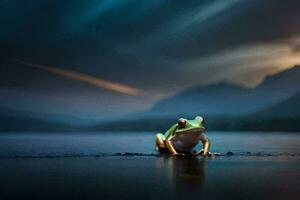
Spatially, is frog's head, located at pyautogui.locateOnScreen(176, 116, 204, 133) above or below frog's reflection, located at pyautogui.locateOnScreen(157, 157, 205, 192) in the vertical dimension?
above

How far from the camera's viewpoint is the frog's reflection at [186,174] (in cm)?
553

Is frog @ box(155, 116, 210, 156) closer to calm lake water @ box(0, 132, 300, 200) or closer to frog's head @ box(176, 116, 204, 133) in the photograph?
frog's head @ box(176, 116, 204, 133)

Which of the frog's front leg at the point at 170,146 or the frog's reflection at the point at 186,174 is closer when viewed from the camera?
the frog's reflection at the point at 186,174

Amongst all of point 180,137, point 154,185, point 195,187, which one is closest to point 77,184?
point 154,185

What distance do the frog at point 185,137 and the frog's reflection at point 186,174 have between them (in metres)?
1.33

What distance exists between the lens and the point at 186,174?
673 cm

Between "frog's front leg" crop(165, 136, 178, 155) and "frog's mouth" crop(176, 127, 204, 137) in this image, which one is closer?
"frog's mouth" crop(176, 127, 204, 137)

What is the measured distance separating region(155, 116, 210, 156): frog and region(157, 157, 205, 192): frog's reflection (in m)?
1.33

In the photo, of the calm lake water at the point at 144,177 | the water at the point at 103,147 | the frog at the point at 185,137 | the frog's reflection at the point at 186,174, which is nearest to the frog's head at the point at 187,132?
the frog at the point at 185,137

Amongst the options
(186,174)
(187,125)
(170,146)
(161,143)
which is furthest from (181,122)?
A: (186,174)

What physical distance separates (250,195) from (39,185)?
6.39ft

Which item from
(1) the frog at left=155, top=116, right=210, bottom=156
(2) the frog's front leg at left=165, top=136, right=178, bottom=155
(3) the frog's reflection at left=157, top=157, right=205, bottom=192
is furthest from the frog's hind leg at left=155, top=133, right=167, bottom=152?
(3) the frog's reflection at left=157, top=157, right=205, bottom=192

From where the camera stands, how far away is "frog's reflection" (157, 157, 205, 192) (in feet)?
18.1

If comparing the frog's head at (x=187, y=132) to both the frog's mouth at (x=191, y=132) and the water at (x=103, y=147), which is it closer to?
the frog's mouth at (x=191, y=132)
